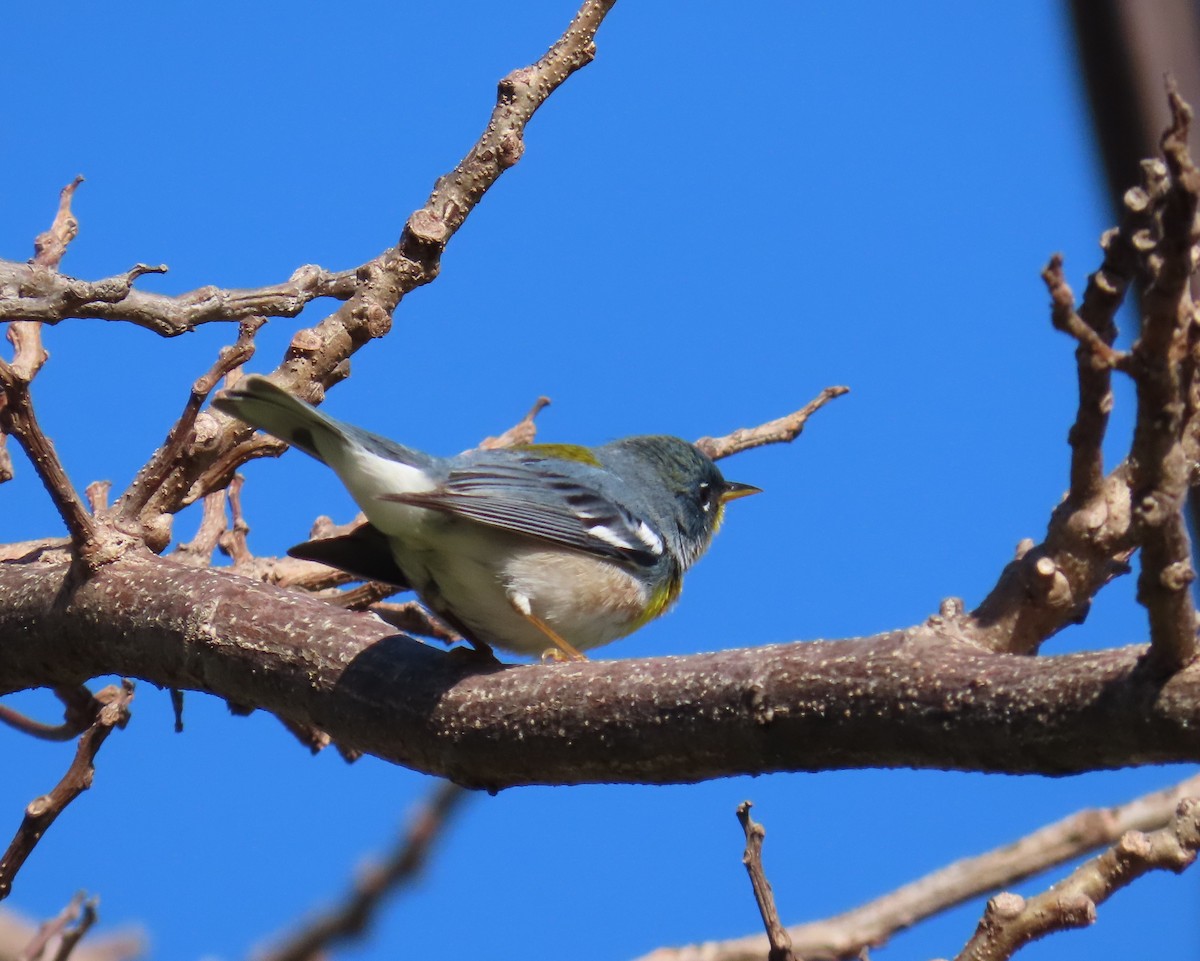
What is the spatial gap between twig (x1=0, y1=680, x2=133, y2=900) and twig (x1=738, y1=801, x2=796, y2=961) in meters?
1.70

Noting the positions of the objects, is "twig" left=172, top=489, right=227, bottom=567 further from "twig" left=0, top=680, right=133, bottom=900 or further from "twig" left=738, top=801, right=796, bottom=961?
"twig" left=738, top=801, right=796, bottom=961

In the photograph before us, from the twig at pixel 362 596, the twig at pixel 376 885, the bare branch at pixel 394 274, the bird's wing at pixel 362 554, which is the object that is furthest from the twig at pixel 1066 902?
the twig at pixel 362 596

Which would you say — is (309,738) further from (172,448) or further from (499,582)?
(172,448)

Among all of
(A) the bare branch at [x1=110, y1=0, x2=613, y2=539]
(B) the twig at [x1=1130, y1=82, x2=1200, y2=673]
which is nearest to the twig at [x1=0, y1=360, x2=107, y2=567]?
(A) the bare branch at [x1=110, y1=0, x2=613, y2=539]

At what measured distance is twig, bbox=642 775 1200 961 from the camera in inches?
165

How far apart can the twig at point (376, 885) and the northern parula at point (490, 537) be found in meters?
0.72

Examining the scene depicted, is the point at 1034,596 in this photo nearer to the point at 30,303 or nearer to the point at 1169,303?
the point at 1169,303

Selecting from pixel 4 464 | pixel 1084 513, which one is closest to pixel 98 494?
pixel 4 464

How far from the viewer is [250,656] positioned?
318cm

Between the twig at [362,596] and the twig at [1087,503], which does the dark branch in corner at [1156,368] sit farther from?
the twig at [362,596]

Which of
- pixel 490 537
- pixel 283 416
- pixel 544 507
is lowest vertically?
pixel 490 537

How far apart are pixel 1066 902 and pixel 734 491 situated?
3.17 metres

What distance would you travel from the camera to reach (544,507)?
13.8 feet

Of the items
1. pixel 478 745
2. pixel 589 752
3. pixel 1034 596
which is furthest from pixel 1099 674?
pixel 478 745
